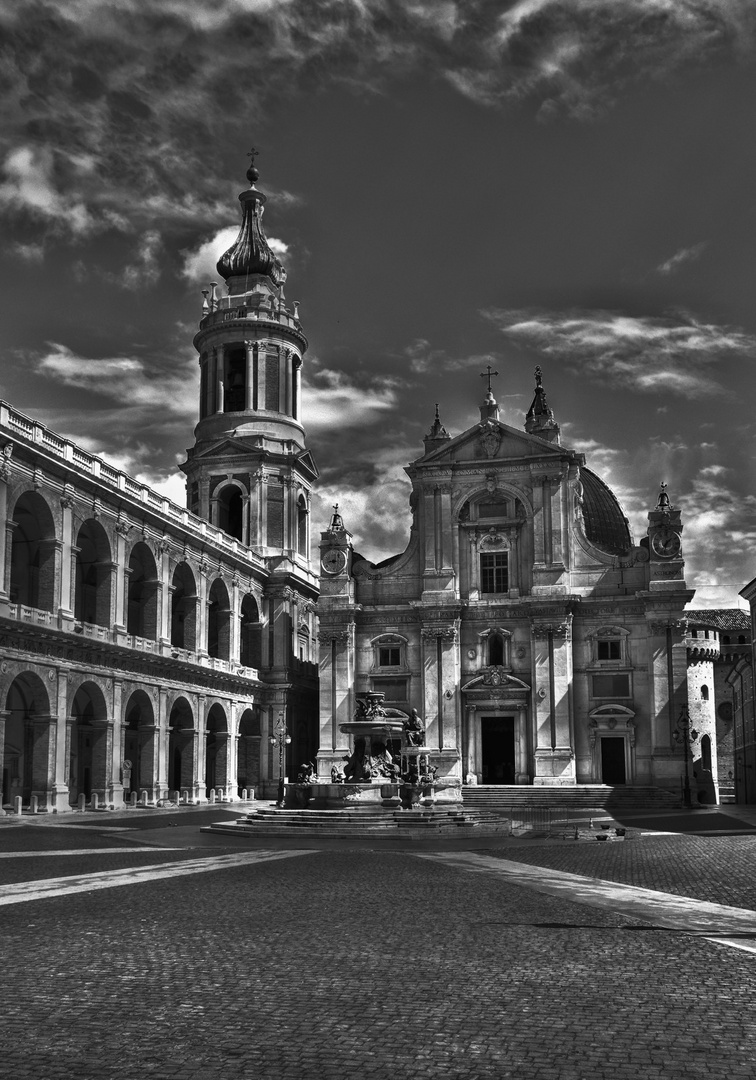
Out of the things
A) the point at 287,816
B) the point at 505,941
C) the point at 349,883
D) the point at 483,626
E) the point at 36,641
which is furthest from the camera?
the point at 483,626

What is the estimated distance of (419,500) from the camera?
70062 millimetres

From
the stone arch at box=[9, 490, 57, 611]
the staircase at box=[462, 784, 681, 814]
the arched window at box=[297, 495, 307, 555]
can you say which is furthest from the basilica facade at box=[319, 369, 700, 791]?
the stone arch at box=[9, 490, 57, 611]

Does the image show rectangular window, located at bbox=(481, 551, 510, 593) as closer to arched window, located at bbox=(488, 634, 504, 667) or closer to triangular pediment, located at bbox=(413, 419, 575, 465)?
arched window, located at bbox=(488, 634, 504, 667)

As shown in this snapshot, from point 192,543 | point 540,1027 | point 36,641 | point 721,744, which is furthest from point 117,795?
point 721,744

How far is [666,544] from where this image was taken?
6594cm

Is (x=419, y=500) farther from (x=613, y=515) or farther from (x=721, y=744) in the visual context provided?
(x=721, y=744)

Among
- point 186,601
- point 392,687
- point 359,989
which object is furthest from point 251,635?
point 359,989

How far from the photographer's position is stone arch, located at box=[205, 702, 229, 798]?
66562 mm

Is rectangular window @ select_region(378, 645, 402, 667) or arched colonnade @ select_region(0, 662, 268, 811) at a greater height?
rectangular window @ select_region(378, 645, 402, 667)

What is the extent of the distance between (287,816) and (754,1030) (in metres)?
27.1

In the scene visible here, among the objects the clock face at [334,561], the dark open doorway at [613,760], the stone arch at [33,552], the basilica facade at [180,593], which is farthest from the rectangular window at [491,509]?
the stone arch at [33,552]

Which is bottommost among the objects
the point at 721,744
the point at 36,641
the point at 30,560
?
the point at 721,744

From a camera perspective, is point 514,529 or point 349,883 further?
point 514,529

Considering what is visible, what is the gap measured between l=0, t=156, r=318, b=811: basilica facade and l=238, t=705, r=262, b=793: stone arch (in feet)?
0.42
